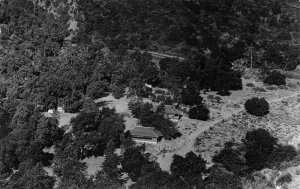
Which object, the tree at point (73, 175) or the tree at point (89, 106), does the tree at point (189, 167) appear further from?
the tree at point (89, 106)

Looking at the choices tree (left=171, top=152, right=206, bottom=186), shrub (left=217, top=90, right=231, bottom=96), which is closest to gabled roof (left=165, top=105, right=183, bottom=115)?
shrub (left=217, top=90, right=231, bottom=96)

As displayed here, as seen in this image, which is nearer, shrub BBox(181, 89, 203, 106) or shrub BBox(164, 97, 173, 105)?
shrub BBox(164, 97, 173, 105)

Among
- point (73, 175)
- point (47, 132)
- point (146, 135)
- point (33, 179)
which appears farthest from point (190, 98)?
point (33, 179)

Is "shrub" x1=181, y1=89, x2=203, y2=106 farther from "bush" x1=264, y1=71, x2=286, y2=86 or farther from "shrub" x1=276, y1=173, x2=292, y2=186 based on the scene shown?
"shrub" x1=276, y1=173, x2=292, y2=186

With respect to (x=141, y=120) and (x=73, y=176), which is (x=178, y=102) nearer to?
(x=141, y=120)

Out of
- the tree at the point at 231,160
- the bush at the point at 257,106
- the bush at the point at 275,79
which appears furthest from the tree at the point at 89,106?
the bush at the point at 275,79

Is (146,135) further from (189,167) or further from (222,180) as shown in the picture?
(222,180)

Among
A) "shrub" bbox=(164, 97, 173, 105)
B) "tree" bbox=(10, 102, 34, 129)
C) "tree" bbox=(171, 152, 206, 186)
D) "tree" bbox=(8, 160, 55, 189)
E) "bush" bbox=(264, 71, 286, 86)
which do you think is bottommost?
"tree" bbox=(8, 160, 55, 189)
